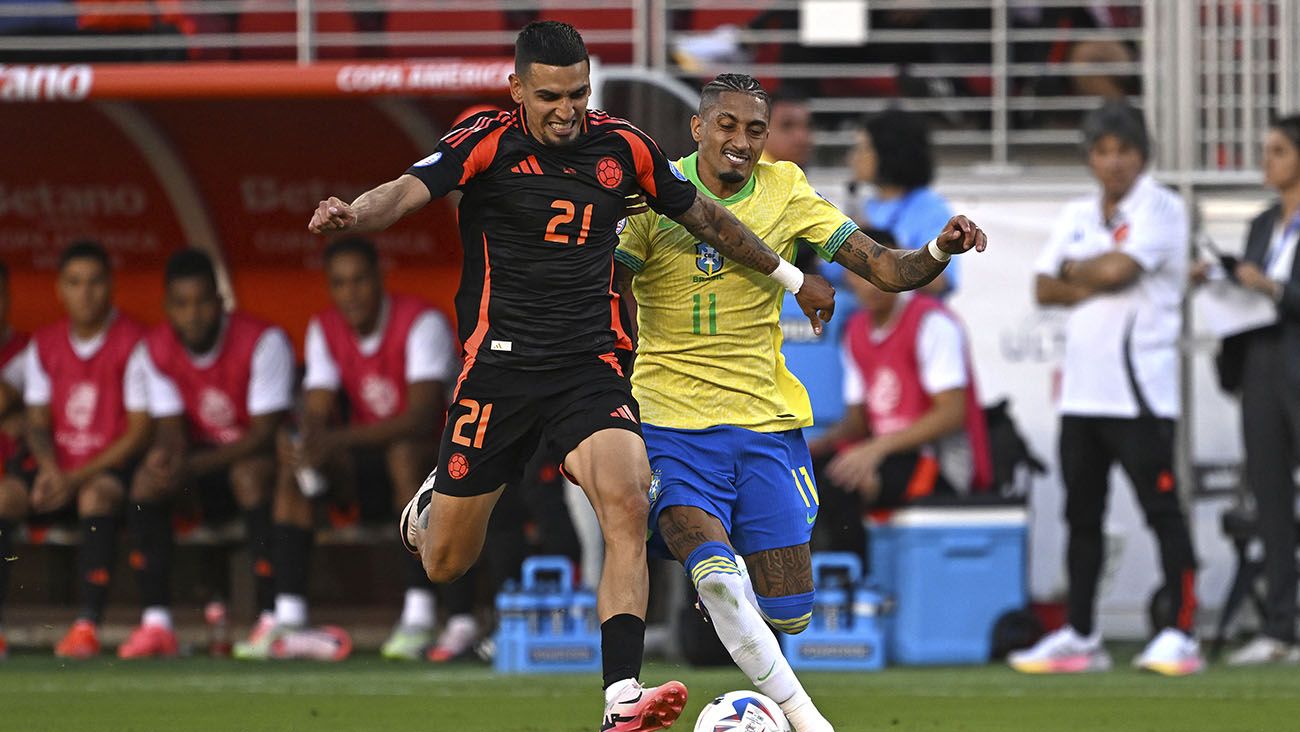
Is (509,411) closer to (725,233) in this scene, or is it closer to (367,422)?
(725,233)

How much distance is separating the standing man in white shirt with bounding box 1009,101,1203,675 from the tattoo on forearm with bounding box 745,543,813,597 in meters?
3.16

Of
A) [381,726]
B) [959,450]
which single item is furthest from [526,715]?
[959,450]

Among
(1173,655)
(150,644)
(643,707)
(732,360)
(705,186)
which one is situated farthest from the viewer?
(150,644)

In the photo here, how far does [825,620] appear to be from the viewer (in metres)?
9.31

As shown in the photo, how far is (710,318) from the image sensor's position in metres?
6.38

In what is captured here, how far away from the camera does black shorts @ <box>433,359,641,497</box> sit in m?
6.12

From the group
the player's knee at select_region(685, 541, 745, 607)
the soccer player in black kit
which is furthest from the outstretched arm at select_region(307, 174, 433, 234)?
the player's knee at select_region(685, 541, 745, 607)

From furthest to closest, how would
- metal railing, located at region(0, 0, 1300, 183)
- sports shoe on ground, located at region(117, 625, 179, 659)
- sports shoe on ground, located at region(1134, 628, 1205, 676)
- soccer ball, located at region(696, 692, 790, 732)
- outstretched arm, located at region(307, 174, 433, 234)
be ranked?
metal railing, located at region(0, 0, 1300, 183) < sports shoe on ground, located at region(117, 625, 179, 659) < sports shoe on ground, located at region(1134, 628, 1205, 676) < soccer ball, located at region(696, 692, 790, 732) < outstretched arm, located at region(307, 174, 433, 234)

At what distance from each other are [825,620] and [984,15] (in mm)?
4236

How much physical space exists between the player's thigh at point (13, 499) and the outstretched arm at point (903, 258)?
217 inches

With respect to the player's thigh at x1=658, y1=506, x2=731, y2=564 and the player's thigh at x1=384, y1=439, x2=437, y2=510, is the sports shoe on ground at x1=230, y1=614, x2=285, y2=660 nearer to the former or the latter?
the player's thigh at x1=384, y1=439, x2=437, y2=510

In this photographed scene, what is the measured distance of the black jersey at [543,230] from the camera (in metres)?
6.08

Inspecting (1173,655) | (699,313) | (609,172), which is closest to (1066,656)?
(1173,655)

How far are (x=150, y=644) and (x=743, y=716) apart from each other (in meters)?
5.08
